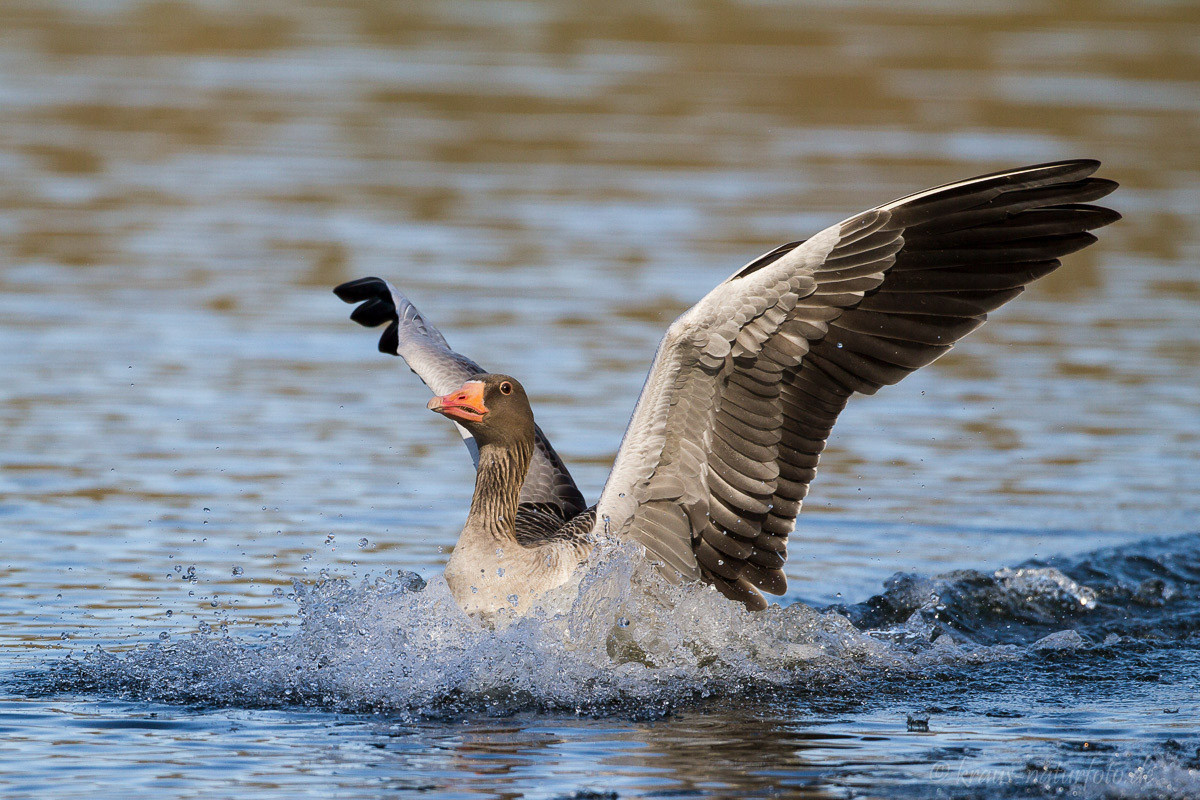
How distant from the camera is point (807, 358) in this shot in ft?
29.1

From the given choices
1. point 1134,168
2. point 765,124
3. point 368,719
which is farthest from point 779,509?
point 765,124

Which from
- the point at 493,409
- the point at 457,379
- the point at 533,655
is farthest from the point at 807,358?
the point at 457,379

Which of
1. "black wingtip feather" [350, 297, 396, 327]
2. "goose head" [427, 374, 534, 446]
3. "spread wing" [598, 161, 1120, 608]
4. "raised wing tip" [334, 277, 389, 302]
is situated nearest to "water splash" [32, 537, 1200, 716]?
"spread wing" [598, 161, 1120, 608]

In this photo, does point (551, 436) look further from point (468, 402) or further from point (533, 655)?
point (533, 655)

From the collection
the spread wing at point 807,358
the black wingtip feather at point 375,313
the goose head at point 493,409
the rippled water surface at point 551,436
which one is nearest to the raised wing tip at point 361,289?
the black wingtip feather at point 375,313

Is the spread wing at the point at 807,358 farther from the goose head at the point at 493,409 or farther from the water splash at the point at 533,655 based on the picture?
the goose head at the point at 493,409

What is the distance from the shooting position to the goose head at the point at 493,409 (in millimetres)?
8891

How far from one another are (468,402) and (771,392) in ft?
5.20

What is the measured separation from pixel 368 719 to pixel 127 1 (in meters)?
33.9

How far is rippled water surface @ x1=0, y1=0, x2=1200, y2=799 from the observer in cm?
788

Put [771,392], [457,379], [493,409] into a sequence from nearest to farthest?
1. [771,392]
2. [493,409]
3. [457,379]

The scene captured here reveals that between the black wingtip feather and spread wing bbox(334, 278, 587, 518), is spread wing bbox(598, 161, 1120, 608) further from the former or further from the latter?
the black wingtip feather

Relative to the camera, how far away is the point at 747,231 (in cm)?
2048

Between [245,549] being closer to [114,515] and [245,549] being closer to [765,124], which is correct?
[114,515]
